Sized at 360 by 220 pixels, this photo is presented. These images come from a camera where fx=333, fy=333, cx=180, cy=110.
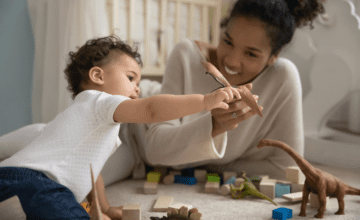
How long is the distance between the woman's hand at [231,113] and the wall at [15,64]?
105 cm

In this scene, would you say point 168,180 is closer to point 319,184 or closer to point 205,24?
point 319,184

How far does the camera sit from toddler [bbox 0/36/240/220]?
0.63 m

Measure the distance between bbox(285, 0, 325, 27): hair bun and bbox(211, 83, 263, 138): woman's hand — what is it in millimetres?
506

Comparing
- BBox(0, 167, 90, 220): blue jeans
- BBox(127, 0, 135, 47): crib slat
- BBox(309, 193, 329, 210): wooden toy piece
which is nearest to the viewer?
BBox(0, 167, 90, 220): blue jeans

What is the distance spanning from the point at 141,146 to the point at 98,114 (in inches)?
25.3

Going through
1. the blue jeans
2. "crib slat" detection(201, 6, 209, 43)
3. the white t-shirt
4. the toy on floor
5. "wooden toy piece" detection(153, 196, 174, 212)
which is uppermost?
"crib slat" detection(201, 6, 209, 43)

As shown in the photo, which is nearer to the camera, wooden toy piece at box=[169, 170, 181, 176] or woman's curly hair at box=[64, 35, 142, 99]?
woman's curly hair at box=[64, 35, 142, 99]

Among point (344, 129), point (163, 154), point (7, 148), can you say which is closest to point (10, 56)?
point (7, 148)

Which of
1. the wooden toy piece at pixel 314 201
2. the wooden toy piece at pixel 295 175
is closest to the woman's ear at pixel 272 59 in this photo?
the wooden toy piece at pixel 295 175

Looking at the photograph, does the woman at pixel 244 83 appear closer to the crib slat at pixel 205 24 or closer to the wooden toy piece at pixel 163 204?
the wooden toy piece at pixel 163 204

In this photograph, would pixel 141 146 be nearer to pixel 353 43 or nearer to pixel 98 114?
pixel 98 114

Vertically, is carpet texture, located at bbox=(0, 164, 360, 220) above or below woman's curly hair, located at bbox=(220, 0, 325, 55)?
below

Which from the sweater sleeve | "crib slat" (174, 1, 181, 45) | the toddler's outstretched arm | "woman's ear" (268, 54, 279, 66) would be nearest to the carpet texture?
the sweater sleeve

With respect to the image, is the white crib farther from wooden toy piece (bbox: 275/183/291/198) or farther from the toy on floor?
the toy on floor
